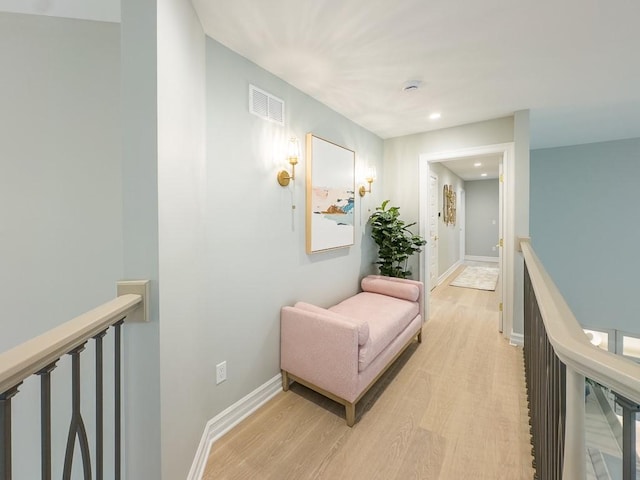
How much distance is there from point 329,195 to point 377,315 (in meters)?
1.18

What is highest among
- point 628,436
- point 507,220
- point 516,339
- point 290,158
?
point 290,158

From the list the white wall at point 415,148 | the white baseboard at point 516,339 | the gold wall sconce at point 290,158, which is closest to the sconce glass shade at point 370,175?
the white wall at point 415,148

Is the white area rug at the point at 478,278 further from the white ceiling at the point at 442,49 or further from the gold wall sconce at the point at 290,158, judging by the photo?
the gold wall sconce at the point at 290,158

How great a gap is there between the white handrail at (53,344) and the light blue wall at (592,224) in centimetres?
567

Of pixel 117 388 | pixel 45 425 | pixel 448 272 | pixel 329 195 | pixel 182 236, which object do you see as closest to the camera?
pixel 45 425

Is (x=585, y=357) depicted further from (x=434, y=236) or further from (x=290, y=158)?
(x=434, y=236)

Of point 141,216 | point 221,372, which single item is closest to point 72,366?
point 141,216

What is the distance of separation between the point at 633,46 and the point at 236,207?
2838 millimetres

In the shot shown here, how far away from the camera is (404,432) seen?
1.74 metres

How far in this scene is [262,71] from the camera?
2025 mm

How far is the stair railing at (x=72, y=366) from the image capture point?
540mm

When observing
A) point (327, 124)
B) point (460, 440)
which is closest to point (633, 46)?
point (327, 124)

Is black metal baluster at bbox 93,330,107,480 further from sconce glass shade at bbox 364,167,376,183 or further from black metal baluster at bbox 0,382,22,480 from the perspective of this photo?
sconce glass shade at bbox 364,167,376,183

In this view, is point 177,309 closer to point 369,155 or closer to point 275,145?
point 275,145
